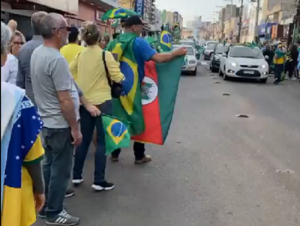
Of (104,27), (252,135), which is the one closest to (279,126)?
(252,135)

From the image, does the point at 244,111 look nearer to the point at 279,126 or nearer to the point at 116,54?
the point at 279,126

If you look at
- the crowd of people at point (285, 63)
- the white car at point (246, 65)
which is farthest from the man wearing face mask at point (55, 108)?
the crowd of people at point (285, 63)

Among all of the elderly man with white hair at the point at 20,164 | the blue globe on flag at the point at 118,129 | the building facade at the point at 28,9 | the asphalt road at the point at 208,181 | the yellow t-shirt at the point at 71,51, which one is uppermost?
the building facade at the point at 28,9

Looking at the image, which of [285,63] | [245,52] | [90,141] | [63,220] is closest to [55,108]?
[63,220]

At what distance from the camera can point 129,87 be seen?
5.30 meters

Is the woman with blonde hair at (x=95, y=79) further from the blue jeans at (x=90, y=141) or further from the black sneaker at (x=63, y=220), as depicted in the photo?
the black sneaker at (x=63, y=220)

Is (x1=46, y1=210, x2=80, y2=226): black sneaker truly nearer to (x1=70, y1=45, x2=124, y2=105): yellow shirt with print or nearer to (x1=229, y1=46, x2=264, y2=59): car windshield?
(x1=70, y1=45, x2=124, y2=105): yellow shirt with print

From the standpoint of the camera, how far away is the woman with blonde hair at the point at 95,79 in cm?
445

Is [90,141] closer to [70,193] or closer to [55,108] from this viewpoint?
[70,193]

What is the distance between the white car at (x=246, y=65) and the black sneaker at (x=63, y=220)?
14.4 m

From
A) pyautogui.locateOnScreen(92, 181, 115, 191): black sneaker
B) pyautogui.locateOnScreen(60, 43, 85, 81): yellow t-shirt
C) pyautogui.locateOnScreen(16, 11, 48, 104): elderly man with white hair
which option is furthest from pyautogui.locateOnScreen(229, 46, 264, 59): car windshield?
pyautogui.locateOnScreen(92, 181, 115, 191): black sneaker

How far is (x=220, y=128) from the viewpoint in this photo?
825cm

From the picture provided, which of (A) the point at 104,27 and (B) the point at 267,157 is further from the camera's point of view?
(A) the point at 104,27

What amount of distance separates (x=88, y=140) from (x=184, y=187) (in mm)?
1279
